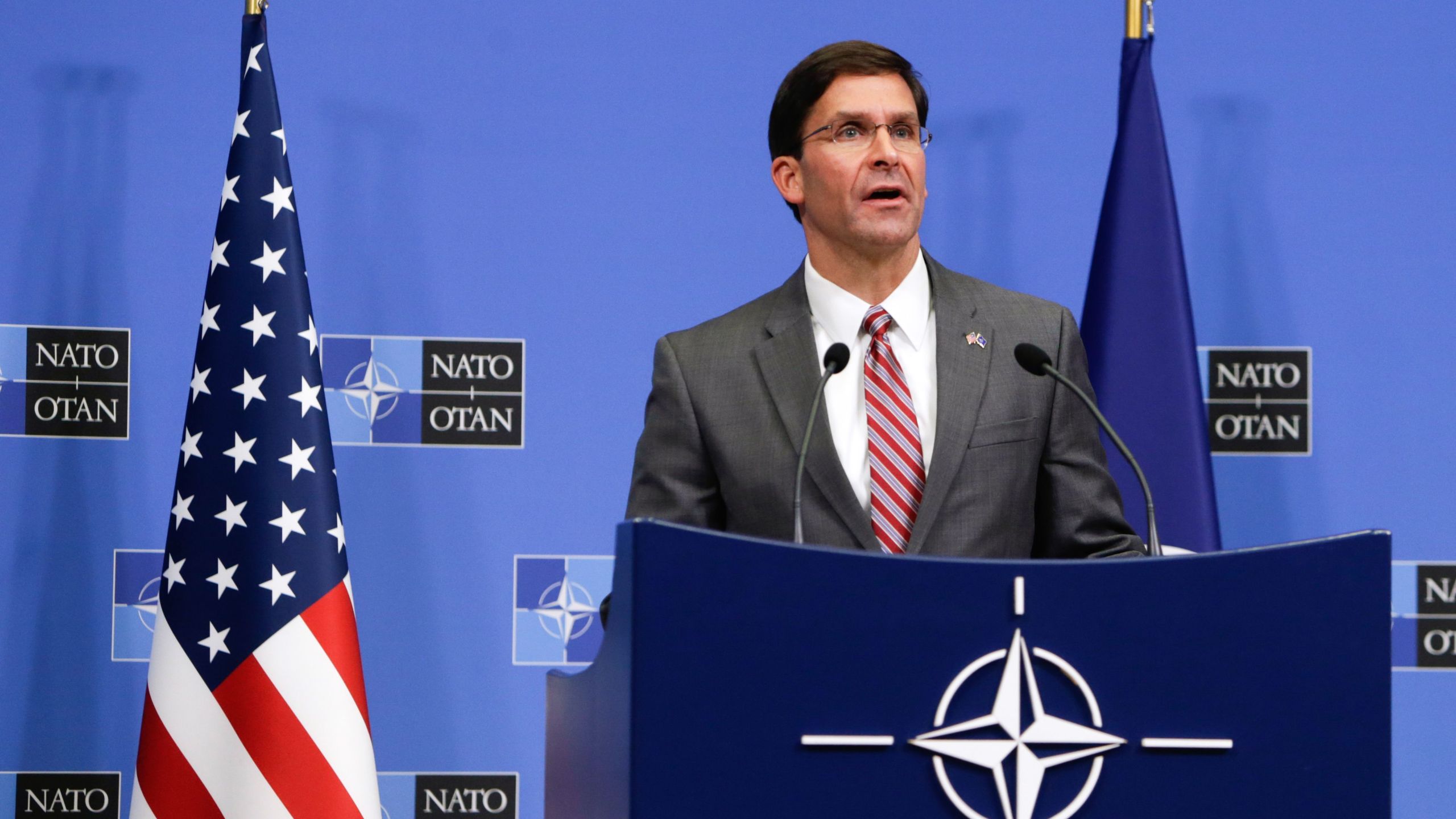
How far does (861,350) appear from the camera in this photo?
1847 millimetres

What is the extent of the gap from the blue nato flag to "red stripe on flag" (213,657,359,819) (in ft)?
5.27

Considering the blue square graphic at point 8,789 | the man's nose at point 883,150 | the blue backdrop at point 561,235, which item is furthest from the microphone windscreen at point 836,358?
the blue square graphic at point 8,789

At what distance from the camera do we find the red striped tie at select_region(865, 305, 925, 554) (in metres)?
1.71

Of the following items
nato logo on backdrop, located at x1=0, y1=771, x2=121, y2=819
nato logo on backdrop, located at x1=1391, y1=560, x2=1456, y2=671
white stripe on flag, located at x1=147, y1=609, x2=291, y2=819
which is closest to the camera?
white stripe on flag, located at x1=147, y1=609, x2=291, y2=819

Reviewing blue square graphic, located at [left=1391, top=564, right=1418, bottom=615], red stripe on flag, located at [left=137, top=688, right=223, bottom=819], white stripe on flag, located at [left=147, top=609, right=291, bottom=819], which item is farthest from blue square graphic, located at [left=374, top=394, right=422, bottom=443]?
blue square graphic, located at [left=1391, top=564, right=1418, bottom=615]

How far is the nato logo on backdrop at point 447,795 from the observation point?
9.78ft

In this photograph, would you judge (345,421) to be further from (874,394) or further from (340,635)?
(874,394)

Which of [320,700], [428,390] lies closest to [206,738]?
[320,700]

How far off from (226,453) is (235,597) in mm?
272

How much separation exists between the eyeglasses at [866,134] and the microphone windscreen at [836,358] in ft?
1.73

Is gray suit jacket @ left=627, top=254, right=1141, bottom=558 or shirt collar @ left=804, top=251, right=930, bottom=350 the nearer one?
gray suit jacket @ left=627, top=254, right=1141, bottom=558

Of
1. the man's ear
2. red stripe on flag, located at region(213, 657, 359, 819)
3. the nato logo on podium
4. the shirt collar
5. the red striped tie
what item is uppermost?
the man's ear

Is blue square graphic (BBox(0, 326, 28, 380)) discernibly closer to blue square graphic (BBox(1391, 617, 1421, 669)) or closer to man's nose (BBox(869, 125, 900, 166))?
man's nose (BBox(869, 125, 900, 166))

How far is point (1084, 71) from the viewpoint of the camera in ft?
10.3
